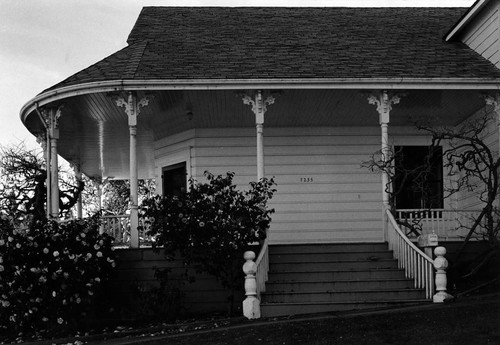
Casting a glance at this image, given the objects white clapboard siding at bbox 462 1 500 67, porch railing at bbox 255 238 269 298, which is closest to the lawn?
porch railing at bbox 255 238 269 298

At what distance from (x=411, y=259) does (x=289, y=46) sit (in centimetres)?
610

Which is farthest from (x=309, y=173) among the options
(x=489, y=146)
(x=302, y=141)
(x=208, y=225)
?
(x=208, y=225)

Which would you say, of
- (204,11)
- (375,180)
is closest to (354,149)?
(375,180)

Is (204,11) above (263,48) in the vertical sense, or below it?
above

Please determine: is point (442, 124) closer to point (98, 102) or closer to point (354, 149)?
point (354, 149)

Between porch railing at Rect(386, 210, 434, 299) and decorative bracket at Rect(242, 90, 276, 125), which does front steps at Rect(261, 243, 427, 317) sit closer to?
porch railing at Rect(386, 210, 434, 299)

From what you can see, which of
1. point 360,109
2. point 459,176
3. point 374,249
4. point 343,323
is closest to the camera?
point 343,323

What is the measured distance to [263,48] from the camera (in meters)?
17.6

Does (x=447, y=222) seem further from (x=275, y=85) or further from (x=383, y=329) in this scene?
(x=383, y=329)

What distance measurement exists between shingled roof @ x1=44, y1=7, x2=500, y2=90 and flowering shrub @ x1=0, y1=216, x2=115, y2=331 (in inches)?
128

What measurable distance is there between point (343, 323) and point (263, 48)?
808 cm

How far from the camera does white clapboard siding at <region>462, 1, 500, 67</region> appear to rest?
16.6 meters

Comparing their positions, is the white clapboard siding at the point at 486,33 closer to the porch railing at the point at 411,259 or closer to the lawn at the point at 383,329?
the porch railing at the point at 411,259

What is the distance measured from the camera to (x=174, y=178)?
19.1 metres
